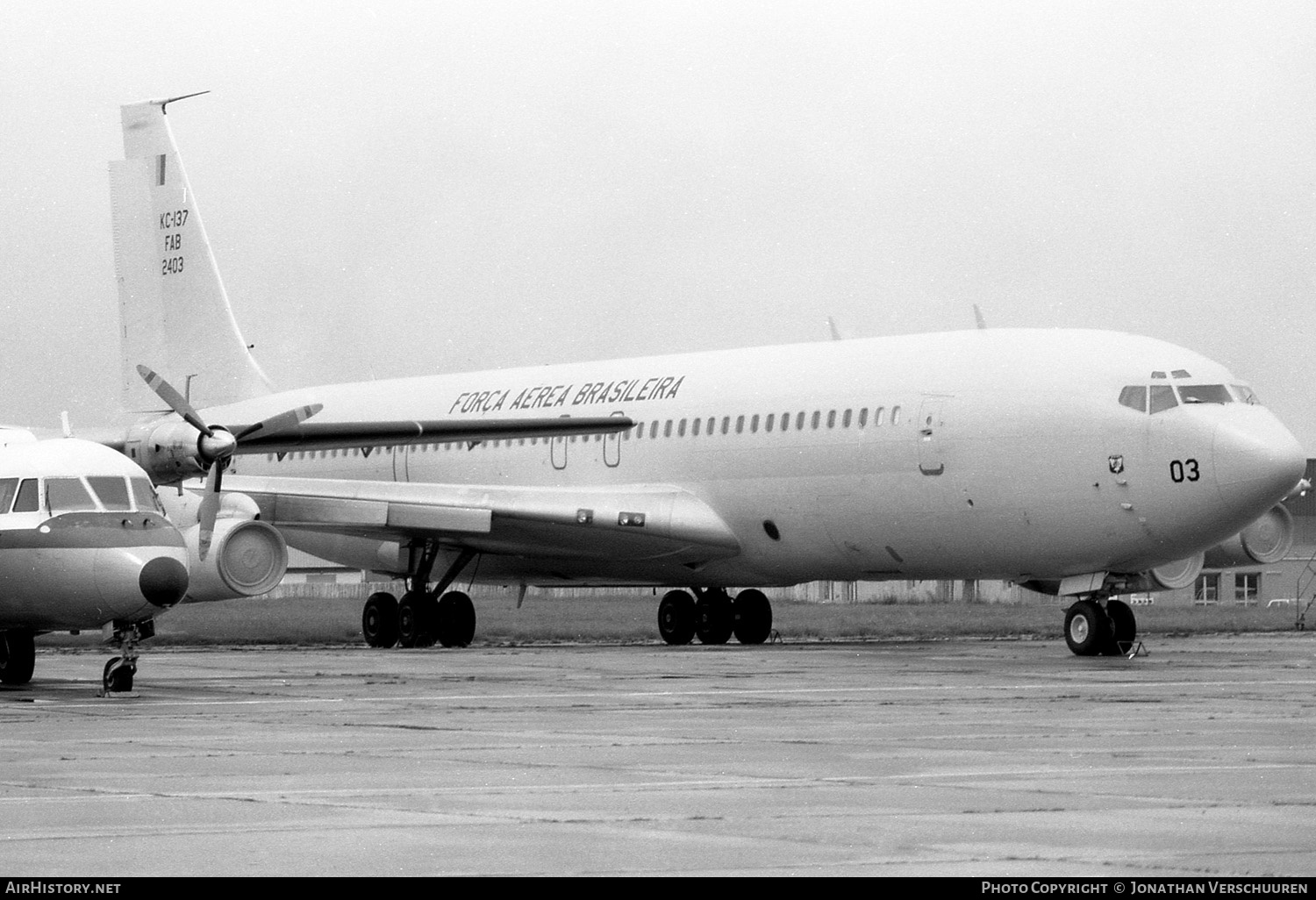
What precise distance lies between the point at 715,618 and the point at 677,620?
644mm

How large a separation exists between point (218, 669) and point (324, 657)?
3861mm

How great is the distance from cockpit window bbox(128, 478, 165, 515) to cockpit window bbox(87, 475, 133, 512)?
123 millimetres

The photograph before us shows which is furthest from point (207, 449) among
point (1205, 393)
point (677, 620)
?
point (1205, 393)

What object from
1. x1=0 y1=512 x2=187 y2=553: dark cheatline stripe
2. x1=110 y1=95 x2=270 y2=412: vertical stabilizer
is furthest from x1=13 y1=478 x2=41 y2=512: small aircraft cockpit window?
x1=110 y1=95 x2=270 y2=412: vertical stabilizer

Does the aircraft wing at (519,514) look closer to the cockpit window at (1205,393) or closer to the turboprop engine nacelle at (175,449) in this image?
the turboprop engine nacelle at (175,449)

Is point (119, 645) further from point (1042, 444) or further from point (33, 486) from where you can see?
point (1042, 444)

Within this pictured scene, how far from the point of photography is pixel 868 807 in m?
10.2

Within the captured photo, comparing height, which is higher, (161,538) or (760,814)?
(161,538)

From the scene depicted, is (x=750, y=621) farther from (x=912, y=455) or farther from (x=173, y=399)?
(x=173, y=399)

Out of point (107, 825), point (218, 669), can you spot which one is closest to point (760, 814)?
point (107, 825)

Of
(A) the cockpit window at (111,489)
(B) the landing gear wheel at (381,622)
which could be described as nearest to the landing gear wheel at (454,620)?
(B) the landing gear wheel at (381,622)

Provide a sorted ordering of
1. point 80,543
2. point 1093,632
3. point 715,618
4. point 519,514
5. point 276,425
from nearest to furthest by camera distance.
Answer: point 80,543, point 1093,632, point 276,425, point 519,514, point 715,618

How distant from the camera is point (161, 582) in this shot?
64.7ft

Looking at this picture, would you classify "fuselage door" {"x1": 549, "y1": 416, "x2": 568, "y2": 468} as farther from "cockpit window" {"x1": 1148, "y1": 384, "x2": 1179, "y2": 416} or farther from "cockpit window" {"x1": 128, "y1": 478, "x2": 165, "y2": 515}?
"cockpit window" {"x1": 128, "y1": 478, "x2": 165, "y2": 515}
